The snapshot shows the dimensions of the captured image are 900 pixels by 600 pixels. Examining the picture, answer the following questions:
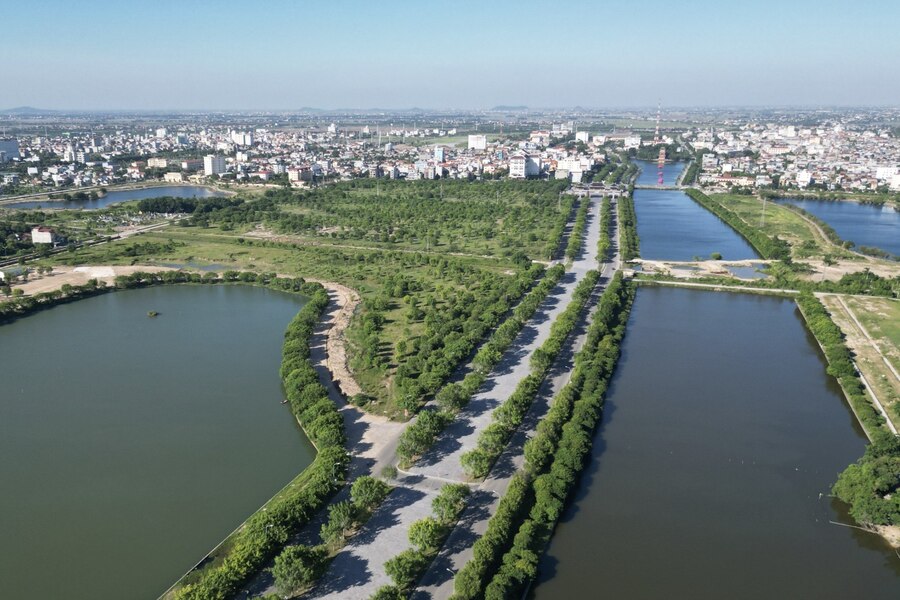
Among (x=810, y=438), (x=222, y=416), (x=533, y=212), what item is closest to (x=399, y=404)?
(x=222, y=416)

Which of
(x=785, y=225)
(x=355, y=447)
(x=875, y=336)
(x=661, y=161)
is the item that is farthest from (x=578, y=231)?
(x=661, y=161)

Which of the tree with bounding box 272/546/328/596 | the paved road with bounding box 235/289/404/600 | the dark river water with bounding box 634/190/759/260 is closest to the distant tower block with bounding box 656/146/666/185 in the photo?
the dark river water with bounding box 634/190/759/260

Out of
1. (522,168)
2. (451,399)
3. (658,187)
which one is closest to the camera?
(451,399)

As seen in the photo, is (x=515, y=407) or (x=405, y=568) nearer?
(x=405, y=568)

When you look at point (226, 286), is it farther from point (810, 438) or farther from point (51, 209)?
point (51, 209)

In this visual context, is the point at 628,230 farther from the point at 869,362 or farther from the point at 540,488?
the point at 540,488

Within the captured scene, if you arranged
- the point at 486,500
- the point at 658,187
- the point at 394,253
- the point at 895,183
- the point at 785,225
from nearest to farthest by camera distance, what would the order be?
1. the point at 486,500
2. the point at 394,253
3. the point at 785,225
4. the point at 895,183
5. the point at 658,187

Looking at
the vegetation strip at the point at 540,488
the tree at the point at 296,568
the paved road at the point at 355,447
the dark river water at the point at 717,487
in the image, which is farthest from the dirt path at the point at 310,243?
the tree at the point at 296,568

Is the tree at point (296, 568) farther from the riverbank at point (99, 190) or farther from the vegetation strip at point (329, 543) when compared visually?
the riverbank at point (99, 190)
